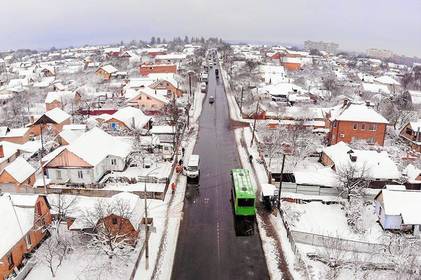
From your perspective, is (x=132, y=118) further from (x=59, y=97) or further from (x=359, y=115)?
(x=359, y=115)

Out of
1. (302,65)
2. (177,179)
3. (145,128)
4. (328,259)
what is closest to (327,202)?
(328,259)

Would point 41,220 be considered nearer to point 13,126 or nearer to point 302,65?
point 13,126

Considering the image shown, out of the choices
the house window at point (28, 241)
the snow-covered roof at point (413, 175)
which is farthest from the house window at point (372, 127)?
the house window at point (28, 241)

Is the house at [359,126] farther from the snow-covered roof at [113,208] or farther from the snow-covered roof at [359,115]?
the snow-covered roof at [113,208]

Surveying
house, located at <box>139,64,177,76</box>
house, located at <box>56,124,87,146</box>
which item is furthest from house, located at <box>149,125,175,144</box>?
house, located at <box>139,64,177,76</box>

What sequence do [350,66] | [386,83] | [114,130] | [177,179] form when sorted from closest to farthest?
[177,179] < [114,130] < [386,83] < [350,66]

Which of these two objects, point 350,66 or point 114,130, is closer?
point 114,130
